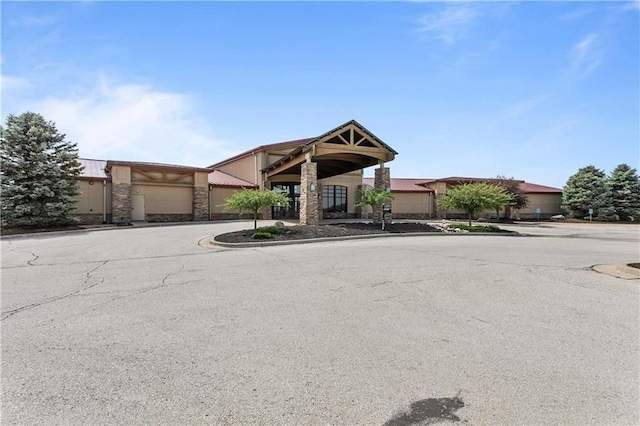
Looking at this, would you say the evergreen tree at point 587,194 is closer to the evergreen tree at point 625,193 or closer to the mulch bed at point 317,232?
the evergreen tree at point 625,193

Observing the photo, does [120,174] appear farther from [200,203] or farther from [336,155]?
[336,155]

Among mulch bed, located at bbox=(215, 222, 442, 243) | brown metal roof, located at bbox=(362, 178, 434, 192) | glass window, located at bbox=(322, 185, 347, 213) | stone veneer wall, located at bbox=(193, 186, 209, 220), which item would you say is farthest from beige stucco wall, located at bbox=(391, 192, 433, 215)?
stone veneer wall, located at bbox=(193, 186, 209, 220)

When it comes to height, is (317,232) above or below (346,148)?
below

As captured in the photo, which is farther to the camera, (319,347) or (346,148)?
(346,148)

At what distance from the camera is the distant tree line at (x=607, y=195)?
1303 inches

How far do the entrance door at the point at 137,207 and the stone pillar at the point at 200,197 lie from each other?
352 cm

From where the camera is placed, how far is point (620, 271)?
334 inches

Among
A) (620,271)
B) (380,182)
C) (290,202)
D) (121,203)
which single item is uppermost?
(380,182)

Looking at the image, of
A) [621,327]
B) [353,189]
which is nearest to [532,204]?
[353,189]

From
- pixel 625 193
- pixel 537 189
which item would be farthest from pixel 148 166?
pixel 625 193

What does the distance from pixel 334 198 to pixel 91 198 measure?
59.9 ft

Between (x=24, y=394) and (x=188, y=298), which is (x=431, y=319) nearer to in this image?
(x=188, y=298)

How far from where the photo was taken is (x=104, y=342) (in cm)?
399

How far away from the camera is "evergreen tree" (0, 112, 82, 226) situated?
59.8 ft
